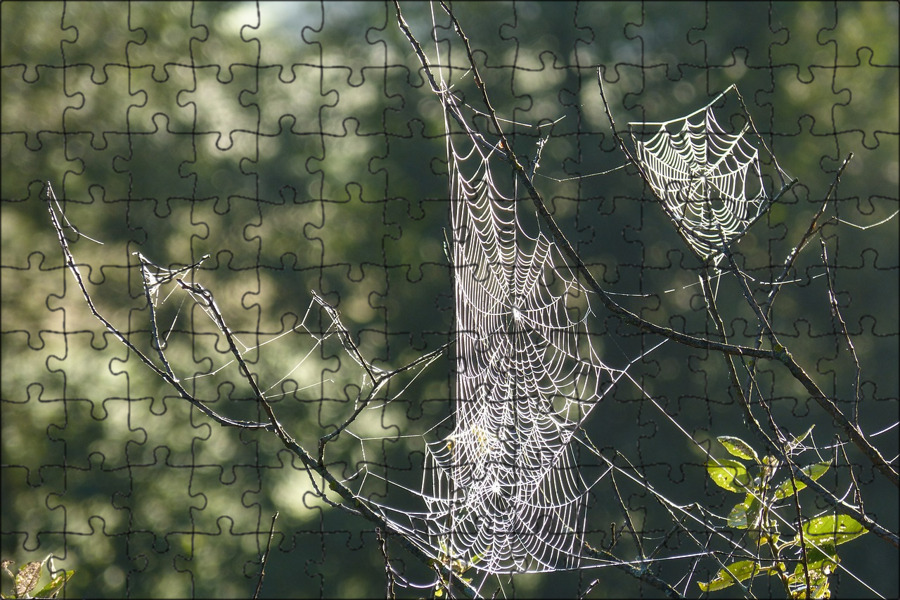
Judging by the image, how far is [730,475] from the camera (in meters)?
1.54

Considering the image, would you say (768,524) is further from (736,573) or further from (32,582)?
(32,582)

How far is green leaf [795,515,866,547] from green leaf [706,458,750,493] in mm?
125

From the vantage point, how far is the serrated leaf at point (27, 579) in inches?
62.5

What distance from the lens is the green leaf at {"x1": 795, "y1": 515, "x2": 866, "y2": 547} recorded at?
150cm

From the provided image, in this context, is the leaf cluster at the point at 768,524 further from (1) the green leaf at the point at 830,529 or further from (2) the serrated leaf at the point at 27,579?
(2) the serrated leaf at the point at 27,579

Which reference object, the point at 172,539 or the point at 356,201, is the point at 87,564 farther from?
the point at 356,201

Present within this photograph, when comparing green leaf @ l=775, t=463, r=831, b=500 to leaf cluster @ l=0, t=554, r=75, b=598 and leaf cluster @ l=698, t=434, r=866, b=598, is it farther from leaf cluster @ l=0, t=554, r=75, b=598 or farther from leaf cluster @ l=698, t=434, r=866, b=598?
leaf cluster @ l=0, t=554, r=75, b=598

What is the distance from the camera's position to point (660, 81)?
6590mm

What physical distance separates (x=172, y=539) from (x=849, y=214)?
507 cm

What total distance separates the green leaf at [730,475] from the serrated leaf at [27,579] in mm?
1158

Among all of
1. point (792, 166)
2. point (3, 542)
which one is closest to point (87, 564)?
point (3, 542)

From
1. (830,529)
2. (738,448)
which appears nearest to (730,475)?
(738,448)
